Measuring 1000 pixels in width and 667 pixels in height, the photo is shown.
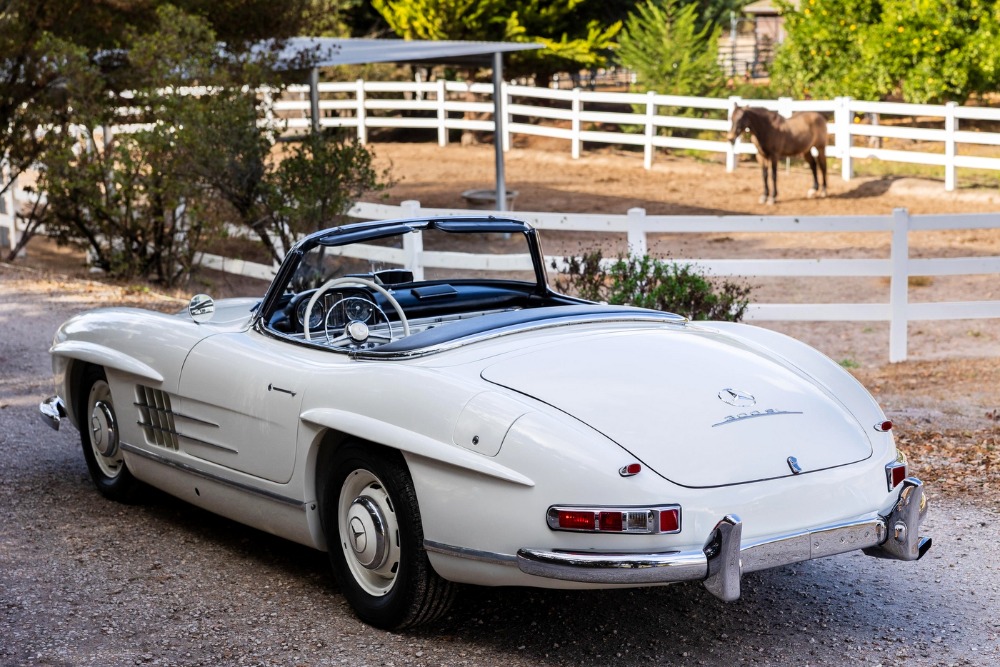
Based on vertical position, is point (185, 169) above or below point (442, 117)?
below

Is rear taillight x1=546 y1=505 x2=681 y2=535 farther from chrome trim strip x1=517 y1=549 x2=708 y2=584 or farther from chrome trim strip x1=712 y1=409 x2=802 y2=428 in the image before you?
chrome trim strip x1=712 y1=409 x2=802 y2=428

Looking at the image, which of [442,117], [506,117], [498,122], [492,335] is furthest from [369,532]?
[442,117]

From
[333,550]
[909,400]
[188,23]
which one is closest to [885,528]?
[333,550]

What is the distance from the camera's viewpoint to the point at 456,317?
556cm

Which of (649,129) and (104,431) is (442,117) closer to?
(649,129)

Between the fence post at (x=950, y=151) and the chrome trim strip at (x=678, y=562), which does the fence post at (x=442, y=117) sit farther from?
the chrome trim strip at (x=678, y=562)

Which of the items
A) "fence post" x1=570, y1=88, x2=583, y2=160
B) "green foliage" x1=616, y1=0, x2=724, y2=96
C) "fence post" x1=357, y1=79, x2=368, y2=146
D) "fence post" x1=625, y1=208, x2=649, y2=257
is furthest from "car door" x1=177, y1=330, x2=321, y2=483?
"green foliage" x1=616, y1=0, x2=724, y2=96

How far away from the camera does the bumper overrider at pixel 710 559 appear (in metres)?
3.66

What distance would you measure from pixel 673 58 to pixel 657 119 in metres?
4.34

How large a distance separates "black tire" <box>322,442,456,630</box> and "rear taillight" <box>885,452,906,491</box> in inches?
62.2

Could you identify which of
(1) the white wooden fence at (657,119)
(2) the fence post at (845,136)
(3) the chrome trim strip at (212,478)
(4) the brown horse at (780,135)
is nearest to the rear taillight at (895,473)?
(3) the chrome trim strip at (212,478)

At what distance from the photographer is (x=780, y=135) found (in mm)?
21375

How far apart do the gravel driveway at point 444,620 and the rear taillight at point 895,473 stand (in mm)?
548

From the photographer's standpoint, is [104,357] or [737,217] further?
[737,217]
